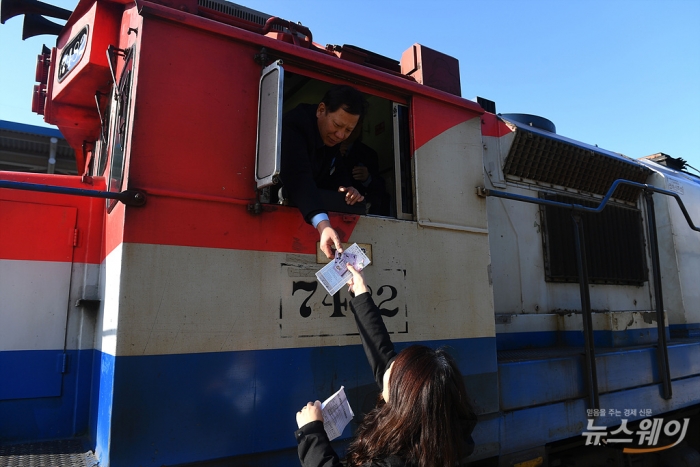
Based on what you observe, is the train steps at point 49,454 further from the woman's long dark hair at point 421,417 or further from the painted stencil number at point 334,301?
the woman's long dark hair at point 421,417

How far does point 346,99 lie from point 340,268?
757mm

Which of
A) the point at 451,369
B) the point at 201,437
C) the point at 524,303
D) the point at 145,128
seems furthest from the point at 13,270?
the point at 524,303

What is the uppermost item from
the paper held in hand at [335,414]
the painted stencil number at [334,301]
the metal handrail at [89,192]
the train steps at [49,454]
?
the metal handrail at [89,192]

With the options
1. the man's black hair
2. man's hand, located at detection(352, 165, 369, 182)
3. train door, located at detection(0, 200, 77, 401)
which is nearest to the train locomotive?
train door, located at detection(0, 200, 77, 401)

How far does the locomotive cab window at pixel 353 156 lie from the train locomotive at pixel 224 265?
0.02 metres

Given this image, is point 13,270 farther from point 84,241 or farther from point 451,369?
point 451,369

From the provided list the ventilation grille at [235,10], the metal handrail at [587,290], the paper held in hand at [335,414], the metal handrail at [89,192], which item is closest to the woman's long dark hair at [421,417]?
the paper held in hand at [335,414]

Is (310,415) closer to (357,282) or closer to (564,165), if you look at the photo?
(357,282)

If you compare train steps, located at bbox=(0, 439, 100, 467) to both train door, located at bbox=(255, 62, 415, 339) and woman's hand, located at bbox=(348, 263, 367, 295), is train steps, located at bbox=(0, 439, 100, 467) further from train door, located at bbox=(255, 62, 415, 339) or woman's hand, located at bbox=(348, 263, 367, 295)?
woman's hand, located at bbox=(348, 263, 367, 295)

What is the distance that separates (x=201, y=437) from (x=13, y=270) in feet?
3.67

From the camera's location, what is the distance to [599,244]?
12.9 ft

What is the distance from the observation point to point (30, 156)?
15.9 ft

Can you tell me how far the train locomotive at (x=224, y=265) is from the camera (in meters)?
1.68

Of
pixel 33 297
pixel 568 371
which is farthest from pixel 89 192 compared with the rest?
pixel 568 371
